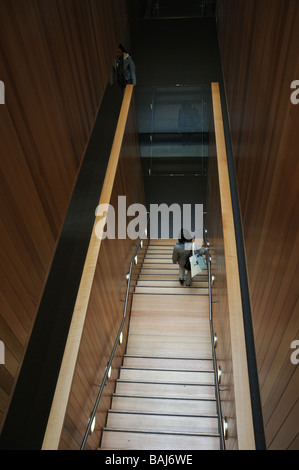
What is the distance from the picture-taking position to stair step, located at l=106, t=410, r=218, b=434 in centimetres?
462

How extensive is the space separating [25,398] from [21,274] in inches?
49.2

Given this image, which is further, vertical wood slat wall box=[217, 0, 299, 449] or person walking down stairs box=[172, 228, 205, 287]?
person walking down stairs box=[172, 228, 205, 287]

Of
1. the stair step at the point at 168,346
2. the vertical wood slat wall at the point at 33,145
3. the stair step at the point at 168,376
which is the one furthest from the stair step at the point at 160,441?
the vertical wood slat wall at the point at 33,145

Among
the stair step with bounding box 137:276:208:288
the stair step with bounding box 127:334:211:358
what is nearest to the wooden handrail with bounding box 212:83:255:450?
the stair step with bounding box 127:334:211:358

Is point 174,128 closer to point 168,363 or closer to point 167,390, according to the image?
point 168,363

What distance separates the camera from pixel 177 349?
592 centimetres

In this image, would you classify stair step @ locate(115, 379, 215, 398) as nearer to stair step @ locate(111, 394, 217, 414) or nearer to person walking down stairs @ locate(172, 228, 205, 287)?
stair step @ locate(111, 394, 217, 414)

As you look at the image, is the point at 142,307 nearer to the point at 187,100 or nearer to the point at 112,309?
the point at 112,309

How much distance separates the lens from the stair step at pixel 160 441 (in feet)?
14.2

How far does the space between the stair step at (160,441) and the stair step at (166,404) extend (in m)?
0.44

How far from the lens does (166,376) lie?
211 inches

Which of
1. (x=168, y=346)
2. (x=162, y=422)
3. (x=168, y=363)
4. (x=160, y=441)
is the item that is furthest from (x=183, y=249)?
(x=160, y=441)

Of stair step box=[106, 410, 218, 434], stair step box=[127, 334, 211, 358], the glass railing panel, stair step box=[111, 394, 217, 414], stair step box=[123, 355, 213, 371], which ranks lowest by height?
stair step box=[106, 410, 218, 434]

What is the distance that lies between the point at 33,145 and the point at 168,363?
4.01 metres
